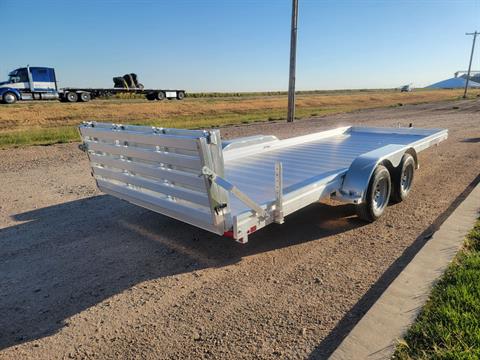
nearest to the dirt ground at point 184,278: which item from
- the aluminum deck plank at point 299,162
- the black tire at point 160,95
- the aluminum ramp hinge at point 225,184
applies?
the aluminum deck plank at point 299,162

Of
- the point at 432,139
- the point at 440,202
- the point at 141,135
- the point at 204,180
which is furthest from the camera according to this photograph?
the point at 432,139

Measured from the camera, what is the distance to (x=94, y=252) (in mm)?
3775

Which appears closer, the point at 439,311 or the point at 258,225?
the point at 439,311

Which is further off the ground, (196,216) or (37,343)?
(196,216)

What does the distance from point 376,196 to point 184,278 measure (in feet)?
8.81

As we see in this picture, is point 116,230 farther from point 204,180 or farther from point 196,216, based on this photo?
point 204,180

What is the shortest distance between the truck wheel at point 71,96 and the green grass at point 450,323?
34.7 m

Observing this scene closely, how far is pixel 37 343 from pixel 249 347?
1.53 metres

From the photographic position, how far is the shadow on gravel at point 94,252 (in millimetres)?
2891

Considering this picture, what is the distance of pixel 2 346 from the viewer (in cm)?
247

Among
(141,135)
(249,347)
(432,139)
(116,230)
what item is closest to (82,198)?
(116,230)

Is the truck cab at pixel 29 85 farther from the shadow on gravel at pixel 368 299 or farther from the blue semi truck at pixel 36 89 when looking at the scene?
the shadow on gravel at pixel 368 299

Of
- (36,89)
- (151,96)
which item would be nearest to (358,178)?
(36,89)

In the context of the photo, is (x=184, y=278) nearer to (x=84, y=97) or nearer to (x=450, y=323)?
(x=450, y=323)
